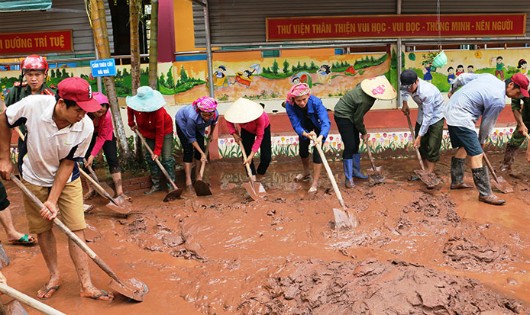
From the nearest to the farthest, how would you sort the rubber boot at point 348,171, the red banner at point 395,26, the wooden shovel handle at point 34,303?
the wooden shovel handle at point 34,303 → the rubber boot at point 348,171 → the red banner at point 395,26

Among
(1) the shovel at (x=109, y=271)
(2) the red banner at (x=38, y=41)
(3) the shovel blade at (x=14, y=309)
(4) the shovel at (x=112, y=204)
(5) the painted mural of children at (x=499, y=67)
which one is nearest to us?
(3) the shovel blade at (x=14, y=309)

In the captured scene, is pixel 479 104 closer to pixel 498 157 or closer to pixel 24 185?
pixel 498 157

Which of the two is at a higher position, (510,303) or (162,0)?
(162,0)

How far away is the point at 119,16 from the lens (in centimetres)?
970

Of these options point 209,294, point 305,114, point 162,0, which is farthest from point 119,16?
point 209,294

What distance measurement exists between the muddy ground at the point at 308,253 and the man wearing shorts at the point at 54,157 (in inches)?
11.4

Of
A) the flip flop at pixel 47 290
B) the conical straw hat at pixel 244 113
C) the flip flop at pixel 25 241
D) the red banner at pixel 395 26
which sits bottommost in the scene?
the flip flop at pixel 47 290

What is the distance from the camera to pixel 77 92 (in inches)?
108

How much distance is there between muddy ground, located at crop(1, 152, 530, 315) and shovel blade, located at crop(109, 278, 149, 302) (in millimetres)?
76

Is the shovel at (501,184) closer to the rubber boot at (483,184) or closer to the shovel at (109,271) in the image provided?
the rubber boot at (483,184)

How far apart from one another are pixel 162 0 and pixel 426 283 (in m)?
7.82

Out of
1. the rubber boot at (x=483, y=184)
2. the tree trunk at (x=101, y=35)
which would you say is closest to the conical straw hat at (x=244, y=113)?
the tree trunk at (x=101, y=35)

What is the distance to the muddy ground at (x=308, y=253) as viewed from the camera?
285cm

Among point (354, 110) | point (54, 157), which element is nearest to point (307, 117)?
point (354, 110)
